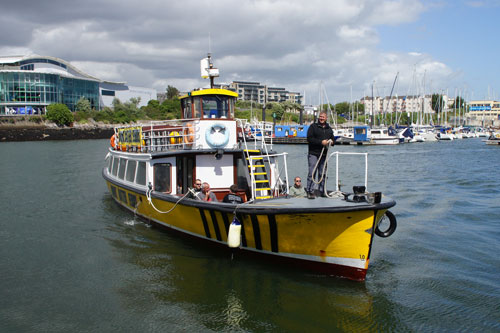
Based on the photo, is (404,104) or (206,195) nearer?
(206,195)

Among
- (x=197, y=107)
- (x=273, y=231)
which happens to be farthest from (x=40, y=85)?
(x=273, y=231)

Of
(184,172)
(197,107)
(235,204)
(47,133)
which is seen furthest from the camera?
(47,133)

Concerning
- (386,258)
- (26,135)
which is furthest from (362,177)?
(26,135)

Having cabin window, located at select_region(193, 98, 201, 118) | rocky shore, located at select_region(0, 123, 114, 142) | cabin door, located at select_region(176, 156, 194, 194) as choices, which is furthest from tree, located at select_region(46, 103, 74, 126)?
cabin door, located at select_region(176, 156, 194, 194)

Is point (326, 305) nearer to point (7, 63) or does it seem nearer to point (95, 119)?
point (95, 119)

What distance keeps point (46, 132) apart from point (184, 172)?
75.4 meters

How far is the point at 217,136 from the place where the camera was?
39.4 feet

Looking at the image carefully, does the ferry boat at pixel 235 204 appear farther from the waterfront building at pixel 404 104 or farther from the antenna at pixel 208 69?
the waterfront building at pixel 404 104

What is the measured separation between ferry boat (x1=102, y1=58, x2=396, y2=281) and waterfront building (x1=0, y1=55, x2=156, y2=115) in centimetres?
8774

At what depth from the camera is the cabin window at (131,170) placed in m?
14.3

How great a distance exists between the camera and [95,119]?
95688 millimetres

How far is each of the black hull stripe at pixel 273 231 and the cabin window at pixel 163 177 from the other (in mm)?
4310

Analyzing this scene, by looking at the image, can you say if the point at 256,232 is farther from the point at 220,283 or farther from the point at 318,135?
the point at 318,135

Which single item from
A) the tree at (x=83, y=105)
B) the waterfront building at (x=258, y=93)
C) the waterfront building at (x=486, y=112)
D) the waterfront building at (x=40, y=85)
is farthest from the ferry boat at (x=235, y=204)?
the waterfront building at (x=486, y=112)
